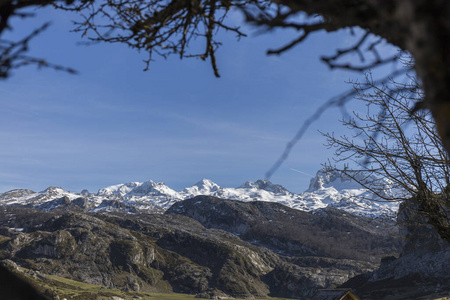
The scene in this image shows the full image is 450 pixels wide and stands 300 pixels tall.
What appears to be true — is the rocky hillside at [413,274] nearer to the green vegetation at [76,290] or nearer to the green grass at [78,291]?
the green grass at [78,291]

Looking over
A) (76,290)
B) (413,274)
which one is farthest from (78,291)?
(413,274)

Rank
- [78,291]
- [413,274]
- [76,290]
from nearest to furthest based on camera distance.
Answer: [78,291], [76,290], [413,274]

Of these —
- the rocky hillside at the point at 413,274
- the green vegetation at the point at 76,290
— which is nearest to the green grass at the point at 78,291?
the green vegetation at the point at 76,290

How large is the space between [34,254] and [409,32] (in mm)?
204426

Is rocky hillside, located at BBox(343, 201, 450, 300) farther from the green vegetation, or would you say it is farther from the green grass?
the green vegetation

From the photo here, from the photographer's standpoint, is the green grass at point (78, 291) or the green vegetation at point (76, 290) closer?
the green grass at point (78, 291)

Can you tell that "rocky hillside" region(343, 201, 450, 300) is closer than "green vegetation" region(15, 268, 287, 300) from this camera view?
No

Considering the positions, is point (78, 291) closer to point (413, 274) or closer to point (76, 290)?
point (76, 290)

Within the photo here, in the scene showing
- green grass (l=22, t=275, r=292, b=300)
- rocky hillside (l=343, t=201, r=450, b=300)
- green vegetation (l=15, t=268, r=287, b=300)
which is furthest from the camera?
rocky hillside (l=343, t=201, r=450, b=300)

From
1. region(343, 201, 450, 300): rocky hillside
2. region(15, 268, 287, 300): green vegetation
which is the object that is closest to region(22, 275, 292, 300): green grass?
region(15, 268, 287, 300): green vegetation

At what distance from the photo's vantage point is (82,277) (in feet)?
545

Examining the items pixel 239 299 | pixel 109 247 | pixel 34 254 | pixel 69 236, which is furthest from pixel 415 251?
pixel 34 254

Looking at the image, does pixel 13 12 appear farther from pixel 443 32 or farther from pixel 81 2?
pixel 443 32

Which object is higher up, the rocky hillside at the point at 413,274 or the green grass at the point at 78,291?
the rocky hillside at the point at 413,274
